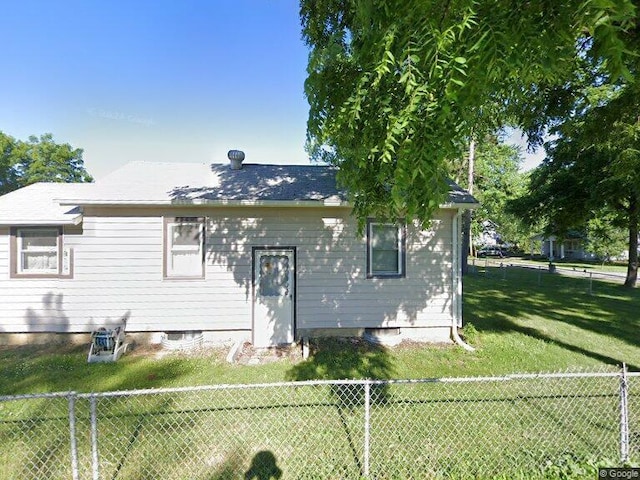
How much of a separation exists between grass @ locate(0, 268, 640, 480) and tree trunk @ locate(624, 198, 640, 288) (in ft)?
38.7

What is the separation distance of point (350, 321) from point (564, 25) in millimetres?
5961

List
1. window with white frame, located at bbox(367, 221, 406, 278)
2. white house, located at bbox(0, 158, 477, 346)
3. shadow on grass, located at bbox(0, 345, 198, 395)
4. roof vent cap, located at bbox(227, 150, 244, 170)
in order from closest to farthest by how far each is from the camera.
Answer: shadow on grass, located at bbox(0, 345, 198, 395) < white house, located at bbox(0, 158, 477, 346) < window with white frame, located at bbox(367, 221, 406, 278) < roof vent cap, located at bbox(227, 150, 244, 170)

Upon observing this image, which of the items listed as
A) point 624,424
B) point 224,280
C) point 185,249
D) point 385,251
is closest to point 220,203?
point 185,249

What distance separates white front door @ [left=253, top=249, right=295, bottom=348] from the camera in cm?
665

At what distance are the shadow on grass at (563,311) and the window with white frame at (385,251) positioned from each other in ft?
9.85

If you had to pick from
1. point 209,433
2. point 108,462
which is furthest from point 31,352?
point 209,433

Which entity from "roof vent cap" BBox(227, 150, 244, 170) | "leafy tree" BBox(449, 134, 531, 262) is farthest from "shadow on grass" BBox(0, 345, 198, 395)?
"leafy tree" BBox(449, 134, 531, 262)

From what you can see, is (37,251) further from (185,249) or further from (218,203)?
(218,203)

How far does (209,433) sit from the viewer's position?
3.60m

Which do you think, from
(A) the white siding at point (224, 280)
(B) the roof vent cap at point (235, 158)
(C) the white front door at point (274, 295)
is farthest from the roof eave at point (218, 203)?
(B) the roof vent cap at point (235, 158)

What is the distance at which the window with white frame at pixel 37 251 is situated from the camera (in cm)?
625

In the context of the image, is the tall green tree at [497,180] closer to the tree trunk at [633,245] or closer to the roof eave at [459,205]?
the tree trunk at [633,245]

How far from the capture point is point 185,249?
654cm

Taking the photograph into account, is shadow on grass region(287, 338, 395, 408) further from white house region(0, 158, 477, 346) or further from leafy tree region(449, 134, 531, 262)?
leafy tree region(449, 134, 531, 262)
